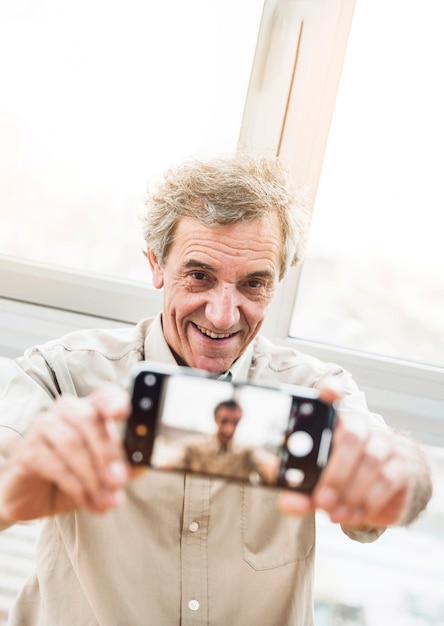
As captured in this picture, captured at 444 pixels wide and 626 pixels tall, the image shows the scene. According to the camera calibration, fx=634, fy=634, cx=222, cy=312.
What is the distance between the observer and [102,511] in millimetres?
624

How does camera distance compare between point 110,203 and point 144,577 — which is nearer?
point 144,577

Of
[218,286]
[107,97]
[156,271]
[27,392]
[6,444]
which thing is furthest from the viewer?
[107,97]

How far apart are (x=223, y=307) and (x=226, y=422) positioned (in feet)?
1.84

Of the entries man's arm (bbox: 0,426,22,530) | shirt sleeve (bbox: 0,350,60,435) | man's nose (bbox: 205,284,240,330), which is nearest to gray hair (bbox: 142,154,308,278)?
man's nose (bbox: 205,284,240,330)

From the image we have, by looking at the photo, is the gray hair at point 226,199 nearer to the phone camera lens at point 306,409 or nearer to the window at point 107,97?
the window at point 107,97

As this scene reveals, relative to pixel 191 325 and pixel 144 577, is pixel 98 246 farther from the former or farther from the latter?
pixel 144 577

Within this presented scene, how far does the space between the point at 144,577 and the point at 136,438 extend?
686mm

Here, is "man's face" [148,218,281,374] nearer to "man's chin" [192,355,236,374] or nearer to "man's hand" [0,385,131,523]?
"man's chin" [192,355,236,374]

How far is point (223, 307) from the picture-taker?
1191 mm

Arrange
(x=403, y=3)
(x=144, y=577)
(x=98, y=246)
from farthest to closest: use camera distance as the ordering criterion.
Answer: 1. (x=98, y=246)
2. (x=403, y=3)
3. (x=144, y=577)

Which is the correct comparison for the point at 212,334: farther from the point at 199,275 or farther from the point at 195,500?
the point at 195,500

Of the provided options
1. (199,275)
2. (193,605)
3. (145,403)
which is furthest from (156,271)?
(145,403)

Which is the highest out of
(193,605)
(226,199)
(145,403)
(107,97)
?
(107,97)

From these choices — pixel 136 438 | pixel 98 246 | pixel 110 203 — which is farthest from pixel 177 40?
pixel 136 438
